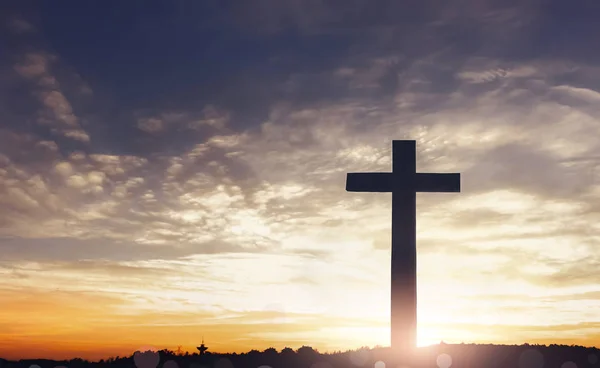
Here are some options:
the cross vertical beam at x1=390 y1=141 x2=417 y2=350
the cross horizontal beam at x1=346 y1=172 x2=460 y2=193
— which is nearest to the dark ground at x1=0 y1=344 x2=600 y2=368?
the cross vertical beam at x1=390 y1=141 x2=417 y2=350

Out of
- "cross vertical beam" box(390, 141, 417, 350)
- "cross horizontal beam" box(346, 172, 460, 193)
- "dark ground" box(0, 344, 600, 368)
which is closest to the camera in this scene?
"dark ground" box(0, 344, 600, 368)

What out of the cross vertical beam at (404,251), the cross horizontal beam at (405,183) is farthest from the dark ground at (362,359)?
the cross horizontal beam at (405,183)

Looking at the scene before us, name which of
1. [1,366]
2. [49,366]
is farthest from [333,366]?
[1,366]

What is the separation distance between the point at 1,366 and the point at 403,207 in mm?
9390

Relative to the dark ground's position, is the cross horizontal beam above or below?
above

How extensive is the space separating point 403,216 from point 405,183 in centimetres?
79

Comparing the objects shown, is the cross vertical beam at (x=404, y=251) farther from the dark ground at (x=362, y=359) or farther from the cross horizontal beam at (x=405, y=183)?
the dark ground at (x=362, y=359)

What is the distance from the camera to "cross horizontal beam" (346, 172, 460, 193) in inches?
659

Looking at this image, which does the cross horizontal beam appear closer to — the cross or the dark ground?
the cross

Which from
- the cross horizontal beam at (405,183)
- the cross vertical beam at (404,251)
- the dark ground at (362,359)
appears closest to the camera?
the dark ground at (362,359)

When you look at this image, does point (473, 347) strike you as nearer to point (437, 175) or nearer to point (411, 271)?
point (411, 271)

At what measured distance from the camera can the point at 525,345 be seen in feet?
58.7

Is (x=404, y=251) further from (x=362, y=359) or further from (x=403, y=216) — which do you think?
(x=362, y=359)

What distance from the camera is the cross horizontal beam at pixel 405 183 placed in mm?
16734
